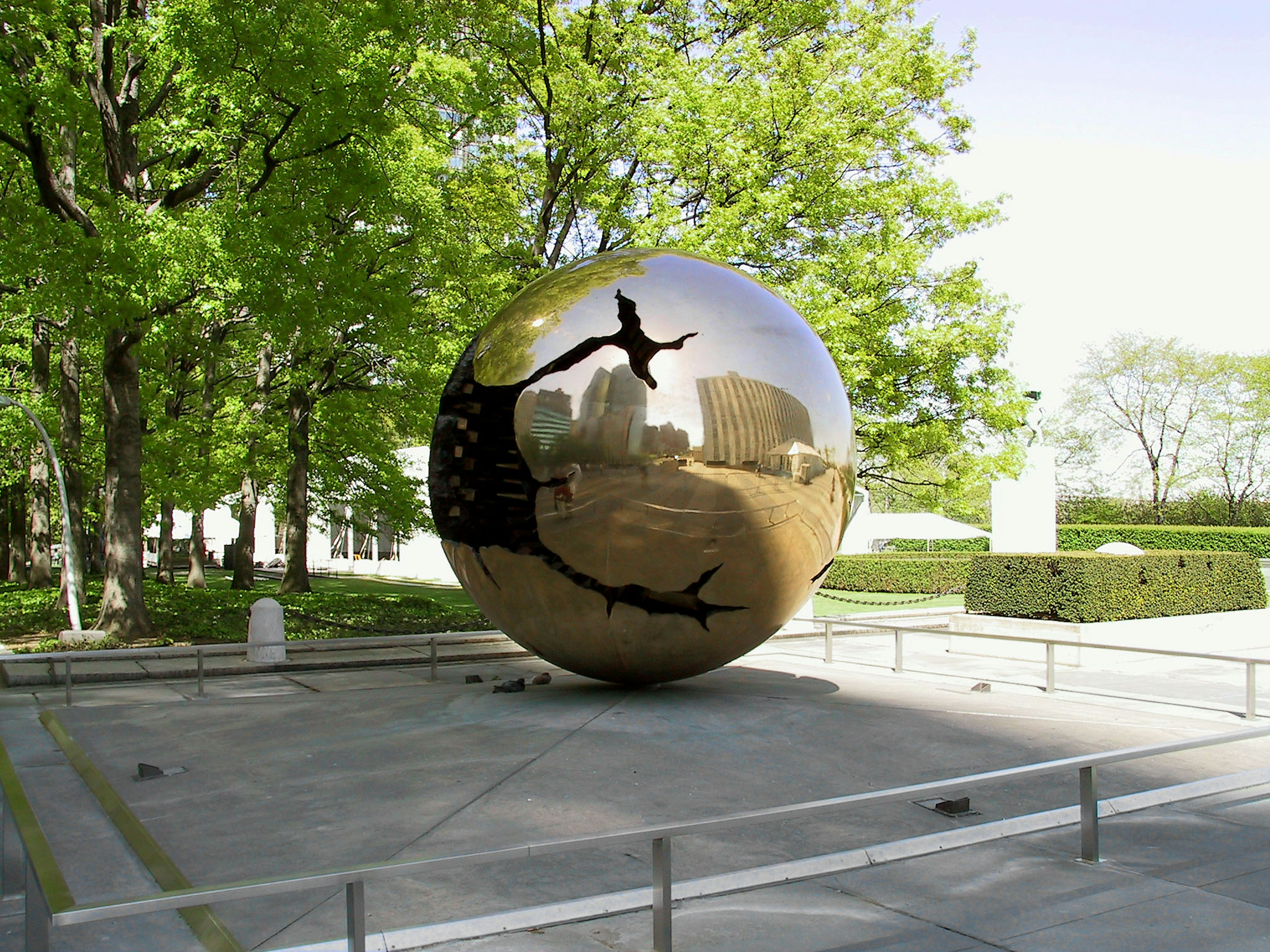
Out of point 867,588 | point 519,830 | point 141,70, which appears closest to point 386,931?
point 519,830

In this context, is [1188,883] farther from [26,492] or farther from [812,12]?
[26,492]

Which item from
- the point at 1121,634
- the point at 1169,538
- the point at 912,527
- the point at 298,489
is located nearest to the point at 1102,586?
the point at 1121,634

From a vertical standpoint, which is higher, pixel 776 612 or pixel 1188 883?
pixel 776 612

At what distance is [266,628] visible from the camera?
13453 mm

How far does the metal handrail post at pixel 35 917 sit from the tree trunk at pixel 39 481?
20686 mm

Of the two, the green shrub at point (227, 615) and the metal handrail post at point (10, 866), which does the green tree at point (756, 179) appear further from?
the metal handrail post at point (10, 866)

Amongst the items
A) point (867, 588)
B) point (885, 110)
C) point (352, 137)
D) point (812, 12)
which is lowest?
point (867, 588)

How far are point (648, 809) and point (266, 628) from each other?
29.1ft

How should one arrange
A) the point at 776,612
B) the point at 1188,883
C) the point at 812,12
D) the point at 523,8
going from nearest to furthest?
the point at 1188,883 < the point at 776,612 < the point at 523,8 < the point at 812,12

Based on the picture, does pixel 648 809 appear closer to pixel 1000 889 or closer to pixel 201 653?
pixel 1000 889

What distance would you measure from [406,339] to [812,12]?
12220 mm

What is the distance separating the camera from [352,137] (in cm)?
1527

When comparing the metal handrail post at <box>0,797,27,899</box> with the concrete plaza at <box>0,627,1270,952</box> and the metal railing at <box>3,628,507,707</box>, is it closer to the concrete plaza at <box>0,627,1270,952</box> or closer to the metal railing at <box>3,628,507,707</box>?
the concrete plaza at <box>0,627,1270,952</box>

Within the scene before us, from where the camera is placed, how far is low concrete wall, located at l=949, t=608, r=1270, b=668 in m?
15.1
